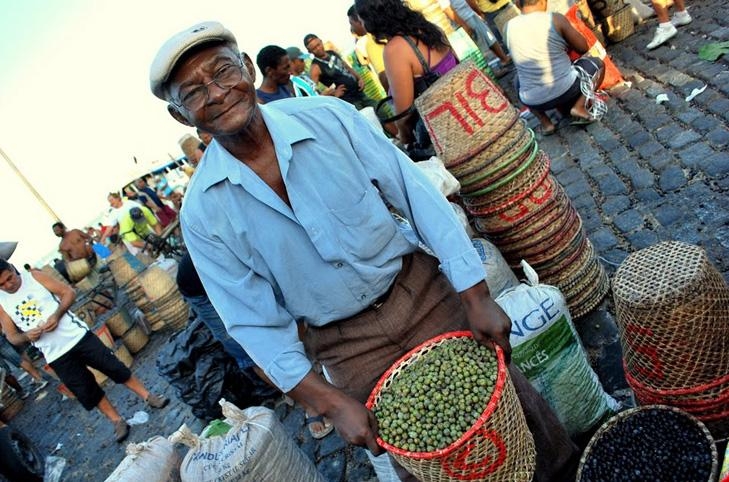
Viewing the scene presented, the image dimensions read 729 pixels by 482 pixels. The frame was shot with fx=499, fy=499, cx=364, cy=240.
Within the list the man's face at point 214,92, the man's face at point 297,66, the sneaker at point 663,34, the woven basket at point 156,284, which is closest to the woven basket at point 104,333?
the woven basket at point 156,284

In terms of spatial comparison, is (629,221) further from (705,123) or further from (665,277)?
(665,277)

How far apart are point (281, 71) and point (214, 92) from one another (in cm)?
390

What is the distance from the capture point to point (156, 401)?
502 centimetres

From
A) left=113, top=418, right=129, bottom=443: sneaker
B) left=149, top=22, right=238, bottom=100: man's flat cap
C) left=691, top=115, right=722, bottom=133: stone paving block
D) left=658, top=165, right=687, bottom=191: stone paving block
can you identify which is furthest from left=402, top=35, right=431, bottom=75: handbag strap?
left=113, top=418, right=129, bottom=443: sneaker

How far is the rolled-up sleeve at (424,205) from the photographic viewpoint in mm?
1752

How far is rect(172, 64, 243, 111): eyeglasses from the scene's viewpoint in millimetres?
1560

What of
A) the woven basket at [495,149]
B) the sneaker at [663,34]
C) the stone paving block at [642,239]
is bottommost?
the stone paving block at [642,239]

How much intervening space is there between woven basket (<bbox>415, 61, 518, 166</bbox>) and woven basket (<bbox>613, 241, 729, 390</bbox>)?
1085mm

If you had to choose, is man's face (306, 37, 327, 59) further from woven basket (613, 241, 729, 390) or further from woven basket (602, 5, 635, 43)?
woven basket (613, 241, 729, 390)

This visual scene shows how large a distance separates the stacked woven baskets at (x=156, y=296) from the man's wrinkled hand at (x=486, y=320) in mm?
5970

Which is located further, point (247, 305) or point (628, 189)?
point (628, 189)

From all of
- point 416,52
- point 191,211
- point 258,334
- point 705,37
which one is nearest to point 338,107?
point 191,211

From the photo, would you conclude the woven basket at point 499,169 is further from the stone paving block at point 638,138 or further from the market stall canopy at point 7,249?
the market stall canopy at point 7,249

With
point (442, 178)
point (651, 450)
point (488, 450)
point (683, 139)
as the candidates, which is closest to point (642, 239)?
point (683, 139)
